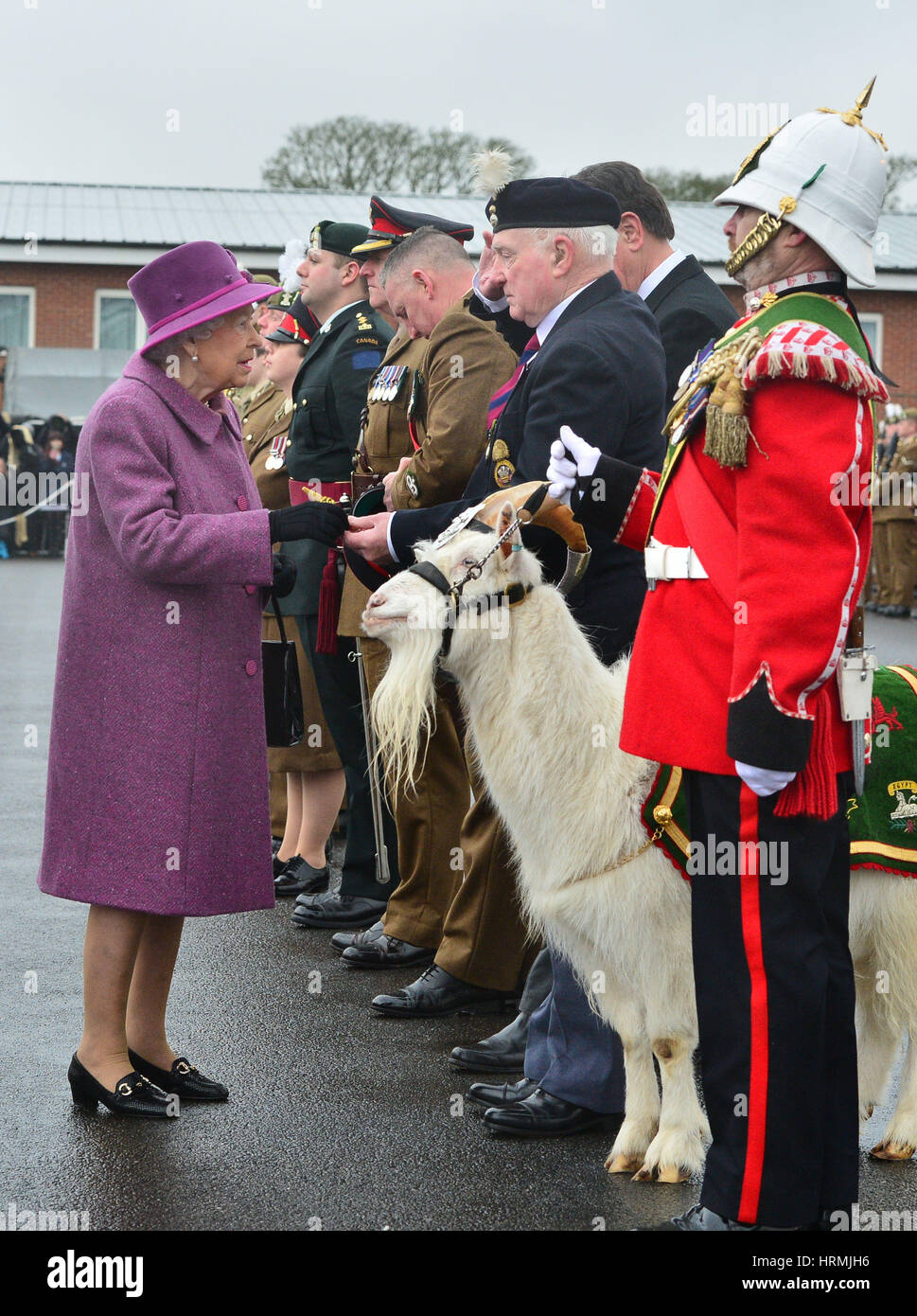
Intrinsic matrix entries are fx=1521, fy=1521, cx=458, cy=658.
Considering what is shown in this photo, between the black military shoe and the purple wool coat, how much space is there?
5.73ft

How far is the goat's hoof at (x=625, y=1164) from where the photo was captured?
159 inches

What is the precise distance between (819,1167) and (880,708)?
1197 millimetres

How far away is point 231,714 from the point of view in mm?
4336

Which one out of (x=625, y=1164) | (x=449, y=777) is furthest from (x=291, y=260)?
(x=625, y=1164)

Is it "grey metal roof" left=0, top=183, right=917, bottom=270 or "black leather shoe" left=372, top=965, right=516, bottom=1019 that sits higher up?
"grey metal roof" left=0, top=183, right=917, bottom=270

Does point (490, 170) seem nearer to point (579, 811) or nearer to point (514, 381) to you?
point (514, 381)

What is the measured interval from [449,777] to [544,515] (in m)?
2.05

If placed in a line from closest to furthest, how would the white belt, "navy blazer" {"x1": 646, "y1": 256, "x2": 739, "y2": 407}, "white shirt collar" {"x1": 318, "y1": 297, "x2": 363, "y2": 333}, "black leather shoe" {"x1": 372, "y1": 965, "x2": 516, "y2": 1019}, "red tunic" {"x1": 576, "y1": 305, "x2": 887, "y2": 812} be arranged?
"red tunic" {"x1": 576, "y1": 305, "x2": 887, "y2": 812} → the white belt → "black leather shoe" {"x1": 372, "y1": 965, "x2": 516, "y2": 1019} → "navy blazer" {"x1": 646, "y1": 256, "x2": 739, "y2": 407} → "white shirt collar" {"x1": 318, "y1": 297, "x2": 363, "y2": 333}

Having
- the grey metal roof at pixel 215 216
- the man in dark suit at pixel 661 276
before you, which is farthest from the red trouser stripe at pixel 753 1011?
the grey metal roof at pixel 215 216

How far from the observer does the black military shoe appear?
6.00m

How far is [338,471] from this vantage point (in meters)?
6.61

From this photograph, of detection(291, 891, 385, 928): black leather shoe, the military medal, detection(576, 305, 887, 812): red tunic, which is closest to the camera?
detection(576, 305, 887, 812): red tunic

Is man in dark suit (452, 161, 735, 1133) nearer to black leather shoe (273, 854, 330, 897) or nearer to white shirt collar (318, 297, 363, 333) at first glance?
white shirt collar (318, 297, 363, 333)

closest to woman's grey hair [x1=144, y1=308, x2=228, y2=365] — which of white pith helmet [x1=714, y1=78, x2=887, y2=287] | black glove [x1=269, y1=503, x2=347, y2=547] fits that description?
black glove [x1=269, y1=503, x2=347, y2=547]
